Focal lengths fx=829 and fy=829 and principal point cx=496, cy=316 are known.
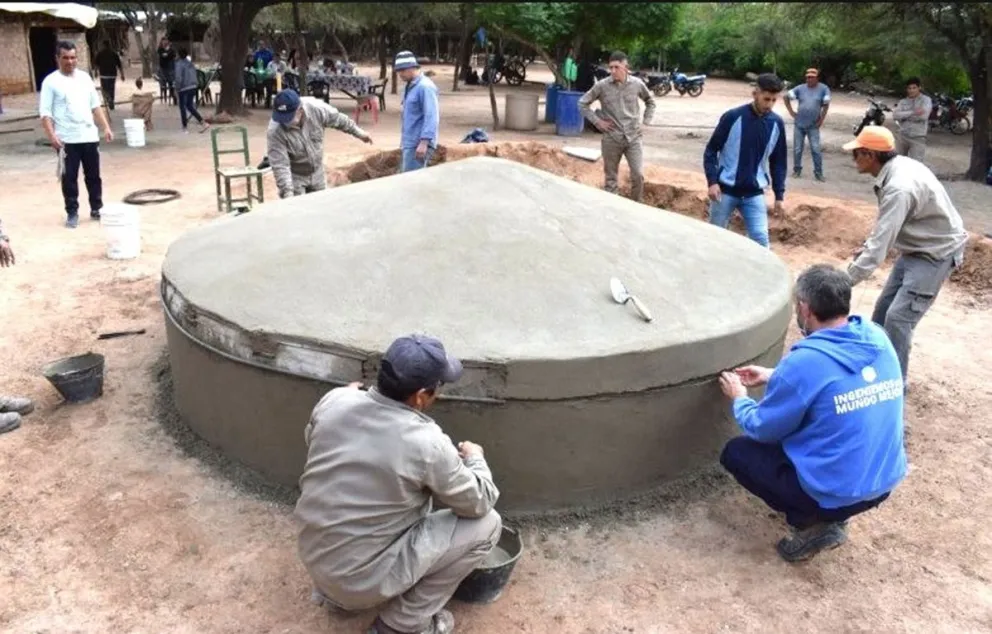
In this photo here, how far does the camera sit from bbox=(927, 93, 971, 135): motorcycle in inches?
755

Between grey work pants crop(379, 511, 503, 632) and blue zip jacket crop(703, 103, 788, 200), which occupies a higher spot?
blue zip jacket crop(703, 103, 788, 200)

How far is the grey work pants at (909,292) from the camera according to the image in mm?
4352

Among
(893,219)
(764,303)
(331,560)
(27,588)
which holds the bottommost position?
(27,588)

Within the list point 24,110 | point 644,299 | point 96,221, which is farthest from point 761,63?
point 644,299

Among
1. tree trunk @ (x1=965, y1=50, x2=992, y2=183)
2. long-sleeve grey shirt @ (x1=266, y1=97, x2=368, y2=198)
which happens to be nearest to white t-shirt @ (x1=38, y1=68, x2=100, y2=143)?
long-sleeve grey shirt @ (x1=266, y1=97, x2=368, y2=198)

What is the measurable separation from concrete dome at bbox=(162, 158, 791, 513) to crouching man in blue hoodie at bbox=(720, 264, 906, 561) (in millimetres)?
512

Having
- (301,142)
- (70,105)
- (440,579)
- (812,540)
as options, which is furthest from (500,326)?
(70,105)

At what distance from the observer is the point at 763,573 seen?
328cm

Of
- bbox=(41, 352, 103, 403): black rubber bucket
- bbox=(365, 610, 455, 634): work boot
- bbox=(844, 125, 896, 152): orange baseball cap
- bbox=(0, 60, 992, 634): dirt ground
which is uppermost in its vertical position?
bbox=(844, 125, 896, 152): orange baseball cap

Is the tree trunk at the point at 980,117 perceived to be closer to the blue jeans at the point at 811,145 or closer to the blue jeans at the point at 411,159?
the blue jeans at the point at 811,145

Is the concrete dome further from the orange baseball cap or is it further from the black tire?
the black tire

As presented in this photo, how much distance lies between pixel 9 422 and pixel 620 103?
5.71 metres

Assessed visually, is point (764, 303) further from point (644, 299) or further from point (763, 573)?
point (763, 573)

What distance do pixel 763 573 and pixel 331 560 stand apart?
5.76 ft
